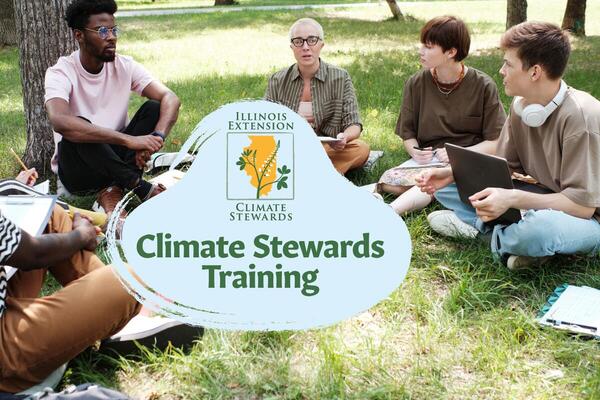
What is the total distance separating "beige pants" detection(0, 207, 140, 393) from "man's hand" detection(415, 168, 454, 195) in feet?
5.55

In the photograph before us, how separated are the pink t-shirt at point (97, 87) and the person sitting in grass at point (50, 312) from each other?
1721 millimetres

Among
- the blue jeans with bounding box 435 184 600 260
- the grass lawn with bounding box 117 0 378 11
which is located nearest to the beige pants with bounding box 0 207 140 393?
the blue jeans with bounding box 435 184 600 260

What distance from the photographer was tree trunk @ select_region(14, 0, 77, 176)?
477 cm

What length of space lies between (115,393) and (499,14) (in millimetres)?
17279

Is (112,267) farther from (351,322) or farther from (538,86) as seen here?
(538,86)

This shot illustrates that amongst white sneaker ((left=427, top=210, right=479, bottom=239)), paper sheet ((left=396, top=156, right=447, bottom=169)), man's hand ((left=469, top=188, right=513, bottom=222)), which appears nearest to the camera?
man's hand ((left=469, top=188, right=513, bottom=222))

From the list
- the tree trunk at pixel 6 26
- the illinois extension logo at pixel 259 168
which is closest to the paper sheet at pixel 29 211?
the illinois extension logo at pixel 259 168

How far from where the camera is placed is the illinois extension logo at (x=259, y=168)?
2.40 meters

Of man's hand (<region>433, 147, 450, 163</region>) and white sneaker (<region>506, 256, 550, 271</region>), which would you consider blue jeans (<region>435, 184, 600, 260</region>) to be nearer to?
white sneaker (<region>506, 256, 550, 271</region>)

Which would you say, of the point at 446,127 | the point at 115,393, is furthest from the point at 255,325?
the point at 446,127

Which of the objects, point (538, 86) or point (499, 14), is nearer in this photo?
point (538, 86)

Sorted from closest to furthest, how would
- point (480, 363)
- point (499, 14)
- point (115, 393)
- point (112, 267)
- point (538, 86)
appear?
point (115, 393) → point (112, 267) → point (480, 363) → point (538, 86) → point (499, 14)

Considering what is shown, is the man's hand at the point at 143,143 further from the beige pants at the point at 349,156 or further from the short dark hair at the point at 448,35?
the short dark hair at the point at 448,35

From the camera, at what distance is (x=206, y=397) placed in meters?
2.59
